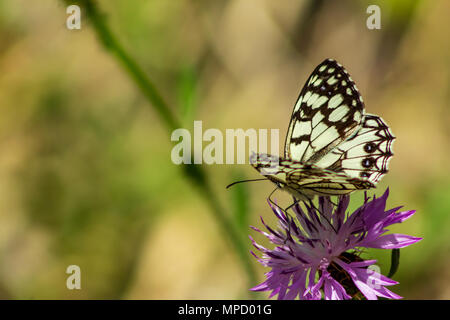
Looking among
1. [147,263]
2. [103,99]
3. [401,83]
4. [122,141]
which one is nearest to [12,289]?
[147,263]

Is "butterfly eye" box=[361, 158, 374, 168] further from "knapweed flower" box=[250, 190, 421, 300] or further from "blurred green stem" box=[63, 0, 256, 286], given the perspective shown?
"blurred green stem" box=[63, 0, 256, 286]

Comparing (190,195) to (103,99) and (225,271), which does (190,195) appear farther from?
(103,99)

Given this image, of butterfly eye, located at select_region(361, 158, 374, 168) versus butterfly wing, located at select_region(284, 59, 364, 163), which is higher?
butterfly wing, located at select_region(284, 59, 364, 163)

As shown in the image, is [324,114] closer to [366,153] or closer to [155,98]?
[366,153]

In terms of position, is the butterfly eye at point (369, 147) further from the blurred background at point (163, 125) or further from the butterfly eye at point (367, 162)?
the blurred background at point (163, 125)
